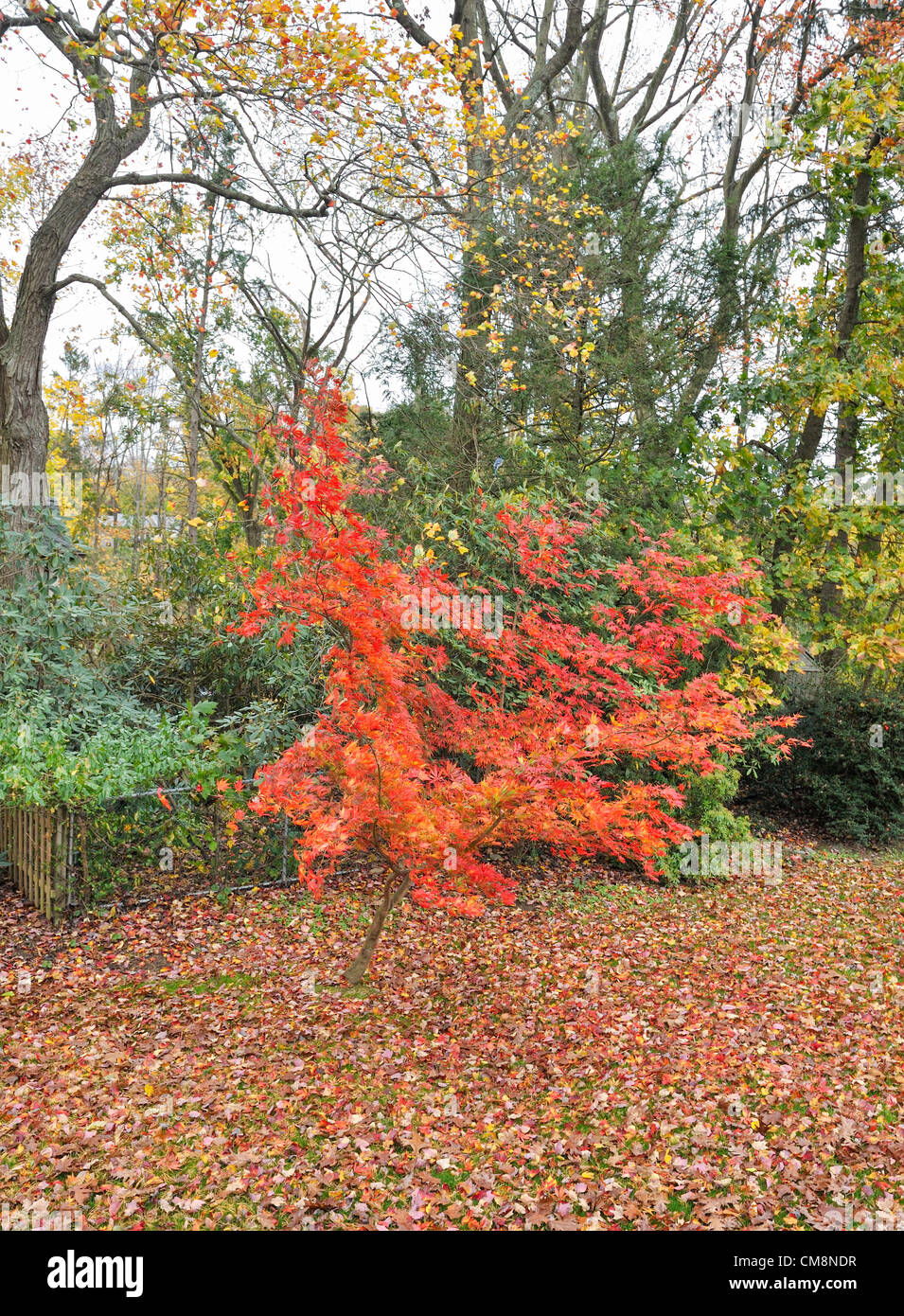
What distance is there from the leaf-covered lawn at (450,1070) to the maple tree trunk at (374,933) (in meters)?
0.12

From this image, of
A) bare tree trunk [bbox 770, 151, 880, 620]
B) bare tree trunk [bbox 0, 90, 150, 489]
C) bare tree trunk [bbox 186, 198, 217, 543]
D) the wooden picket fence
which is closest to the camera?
the wooden picket fence

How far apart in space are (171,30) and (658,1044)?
27.5 ft

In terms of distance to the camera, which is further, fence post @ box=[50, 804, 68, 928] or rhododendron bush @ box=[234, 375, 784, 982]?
fence post @ box=[50, 804, 68, 928]

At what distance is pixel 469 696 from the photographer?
8555 mm

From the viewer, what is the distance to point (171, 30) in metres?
7.11

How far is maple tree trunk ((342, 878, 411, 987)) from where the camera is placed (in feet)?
19.0

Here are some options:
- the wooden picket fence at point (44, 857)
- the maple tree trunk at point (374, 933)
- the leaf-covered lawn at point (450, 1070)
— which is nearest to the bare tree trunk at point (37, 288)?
the wooden picket fence at point (44, 857)

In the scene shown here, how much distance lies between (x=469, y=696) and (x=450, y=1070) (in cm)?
405

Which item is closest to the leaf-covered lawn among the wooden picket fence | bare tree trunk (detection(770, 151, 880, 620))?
the wooden picket fence

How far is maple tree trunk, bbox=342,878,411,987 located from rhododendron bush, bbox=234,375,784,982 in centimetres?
1

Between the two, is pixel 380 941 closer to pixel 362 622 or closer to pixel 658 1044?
pixel 658 1044

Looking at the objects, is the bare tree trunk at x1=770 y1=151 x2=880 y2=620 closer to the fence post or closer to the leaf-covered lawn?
the leaf-covered lawn

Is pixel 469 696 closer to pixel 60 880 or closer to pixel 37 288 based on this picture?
pixel 60 880

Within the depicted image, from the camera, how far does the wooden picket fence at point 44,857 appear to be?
6848 millimetres
